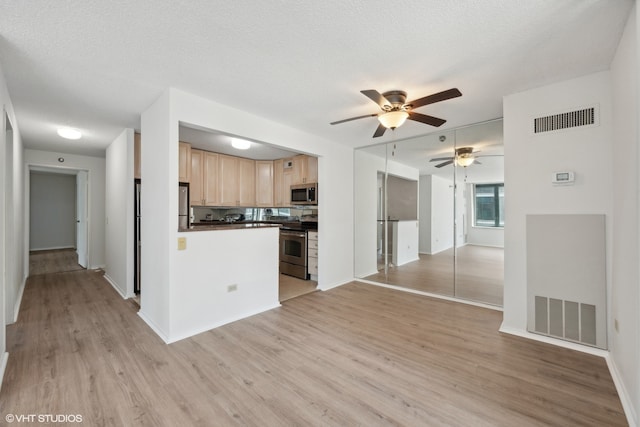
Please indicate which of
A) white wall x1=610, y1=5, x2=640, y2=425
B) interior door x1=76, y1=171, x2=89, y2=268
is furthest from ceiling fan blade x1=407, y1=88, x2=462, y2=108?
interior door x1=76, y1=171, x2=89, y2=268

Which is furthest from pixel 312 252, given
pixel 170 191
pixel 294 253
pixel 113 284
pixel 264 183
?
pixel 113 284

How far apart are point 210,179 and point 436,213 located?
415 cm

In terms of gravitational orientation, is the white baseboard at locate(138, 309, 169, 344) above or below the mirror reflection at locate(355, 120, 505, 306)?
below

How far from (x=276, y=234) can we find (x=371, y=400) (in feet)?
7.56

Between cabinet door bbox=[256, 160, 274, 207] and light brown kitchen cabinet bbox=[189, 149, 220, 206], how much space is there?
97 centimetres

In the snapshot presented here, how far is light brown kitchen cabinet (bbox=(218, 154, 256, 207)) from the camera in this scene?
531 centimetres

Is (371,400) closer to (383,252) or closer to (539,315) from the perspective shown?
(539,315)

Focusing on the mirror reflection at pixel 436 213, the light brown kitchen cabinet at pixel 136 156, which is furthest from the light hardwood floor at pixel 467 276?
the light brown kitchen cabinet at pixel 136 156

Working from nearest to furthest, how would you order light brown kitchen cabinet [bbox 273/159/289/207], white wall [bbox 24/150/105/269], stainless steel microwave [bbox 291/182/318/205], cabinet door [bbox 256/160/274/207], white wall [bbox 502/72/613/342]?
white wall [bbox 502/72/613/342] → stainless steel microwave [bbox 291/182/318/205] → white wall [bbox 24/150/105/269] → light brown kitchen cabinet [bbox 273/159/289/207] → cabinet door [bbox 256/160/274/207]

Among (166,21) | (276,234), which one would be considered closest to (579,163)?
(276,234)

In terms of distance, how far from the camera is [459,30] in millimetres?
1820

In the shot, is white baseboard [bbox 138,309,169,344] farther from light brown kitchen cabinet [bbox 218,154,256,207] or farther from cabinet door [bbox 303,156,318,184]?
cabinet door [bbox 303,156,318,184]

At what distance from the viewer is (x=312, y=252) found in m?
4.89

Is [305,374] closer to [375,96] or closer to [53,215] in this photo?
[375,96]
